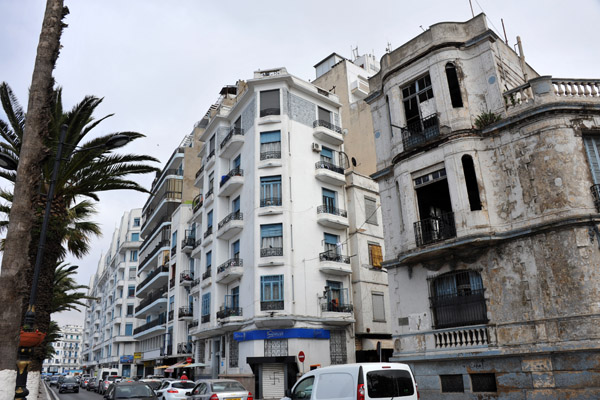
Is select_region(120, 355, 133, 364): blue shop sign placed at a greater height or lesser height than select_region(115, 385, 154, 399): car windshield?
greater

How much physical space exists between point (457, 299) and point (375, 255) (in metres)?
16.2

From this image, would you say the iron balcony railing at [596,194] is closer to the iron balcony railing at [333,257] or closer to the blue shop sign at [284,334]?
the blue shop sign at [284,334]

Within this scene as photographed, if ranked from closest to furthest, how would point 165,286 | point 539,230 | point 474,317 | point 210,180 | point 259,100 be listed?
point 539,230 < point 474,317 < point 259,100 < point 210,180 < point 165,286

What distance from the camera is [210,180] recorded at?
123 ft

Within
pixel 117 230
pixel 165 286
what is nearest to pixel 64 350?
pixel 117 230

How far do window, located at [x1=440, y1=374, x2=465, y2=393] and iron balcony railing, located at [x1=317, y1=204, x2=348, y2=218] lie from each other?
1632cm

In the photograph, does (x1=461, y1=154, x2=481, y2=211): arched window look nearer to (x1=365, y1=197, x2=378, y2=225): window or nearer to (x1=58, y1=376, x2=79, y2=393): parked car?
(x1=365, y1=197, x2=378, y2=225): window

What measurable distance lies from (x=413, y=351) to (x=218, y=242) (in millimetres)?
19510

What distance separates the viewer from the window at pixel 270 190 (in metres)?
29.9

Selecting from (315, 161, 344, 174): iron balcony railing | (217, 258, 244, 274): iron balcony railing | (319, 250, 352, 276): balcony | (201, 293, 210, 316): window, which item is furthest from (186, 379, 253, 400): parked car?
(315, 161, 344, 174): iron balcony railing

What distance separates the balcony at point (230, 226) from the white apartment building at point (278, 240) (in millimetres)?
79

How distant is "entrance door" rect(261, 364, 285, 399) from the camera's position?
2664cm

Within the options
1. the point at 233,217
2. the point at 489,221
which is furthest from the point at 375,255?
the point at 489,221

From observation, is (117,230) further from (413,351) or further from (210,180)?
(413,351)
